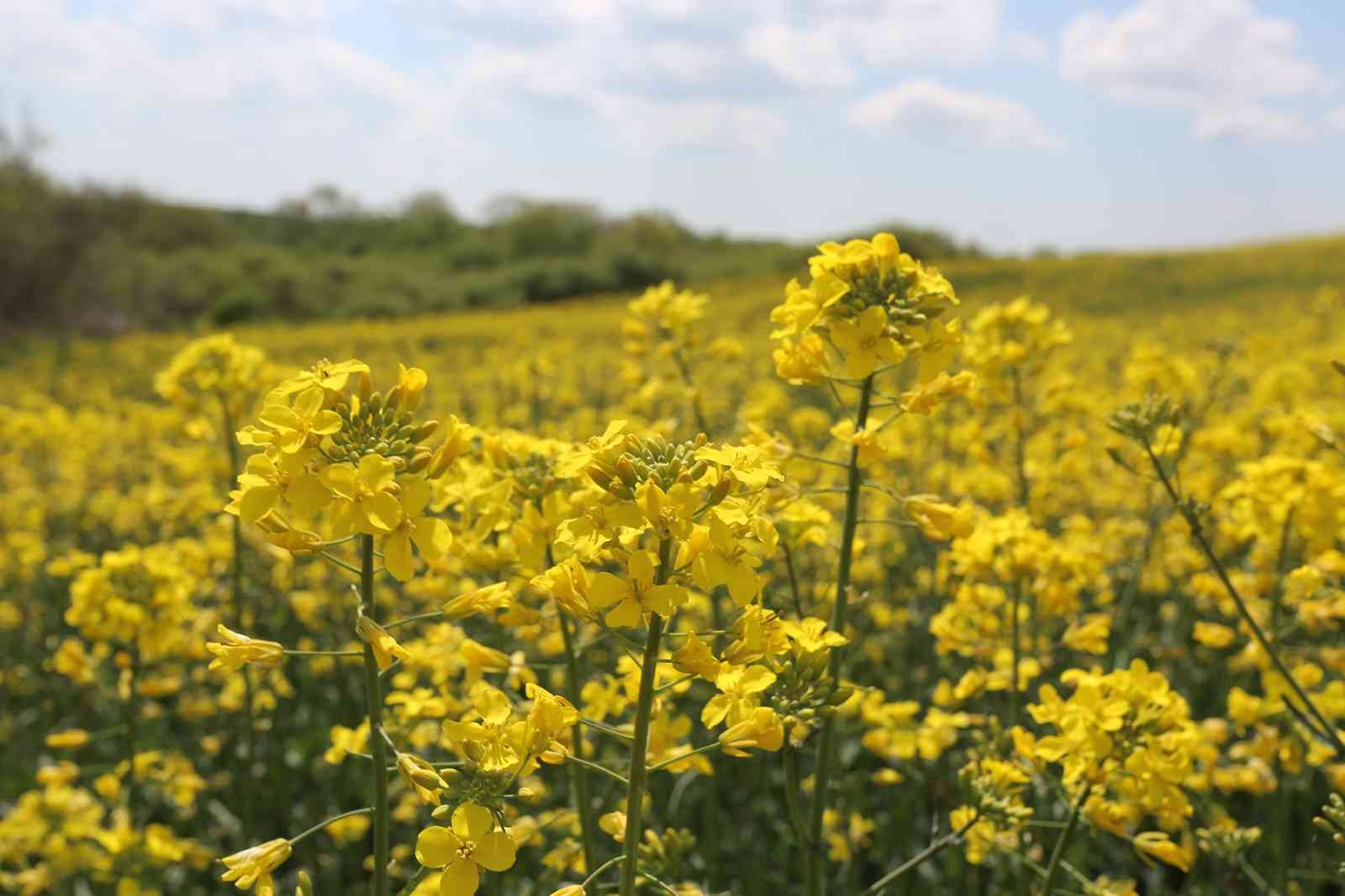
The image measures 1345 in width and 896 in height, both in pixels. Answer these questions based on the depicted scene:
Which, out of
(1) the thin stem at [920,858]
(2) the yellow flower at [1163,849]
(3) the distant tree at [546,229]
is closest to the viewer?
(1) the thin stem at [920,858]

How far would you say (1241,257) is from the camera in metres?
39.0

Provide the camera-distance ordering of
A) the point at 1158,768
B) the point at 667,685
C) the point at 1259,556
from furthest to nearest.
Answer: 1. the point at 1259,556
2. the point at 1158,768
3. the point at 667,685

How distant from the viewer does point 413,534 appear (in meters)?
1.77

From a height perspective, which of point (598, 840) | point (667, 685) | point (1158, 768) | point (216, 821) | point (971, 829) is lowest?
point (216, 821)

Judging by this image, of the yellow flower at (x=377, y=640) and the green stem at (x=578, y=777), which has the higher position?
the yellow flower at (x=377, y=640)

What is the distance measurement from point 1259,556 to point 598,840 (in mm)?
2530

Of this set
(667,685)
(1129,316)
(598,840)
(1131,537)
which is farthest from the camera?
(1129,316)

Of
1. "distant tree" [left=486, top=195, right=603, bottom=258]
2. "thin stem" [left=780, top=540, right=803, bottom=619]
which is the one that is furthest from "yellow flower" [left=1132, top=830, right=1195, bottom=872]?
"distant tree" [left=486, top=195, right=603, bottom=258]

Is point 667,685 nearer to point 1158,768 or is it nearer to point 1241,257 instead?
point 1158,768

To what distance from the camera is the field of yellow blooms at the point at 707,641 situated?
171 cm

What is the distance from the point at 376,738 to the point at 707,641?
638 millimetres

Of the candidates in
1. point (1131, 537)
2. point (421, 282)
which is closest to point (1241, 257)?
point (421, 282)

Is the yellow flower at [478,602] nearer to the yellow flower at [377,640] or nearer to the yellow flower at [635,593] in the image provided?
the yellow flower at [377,640]

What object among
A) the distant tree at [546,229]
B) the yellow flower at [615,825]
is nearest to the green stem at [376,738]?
the yellow flower at [615,825]
